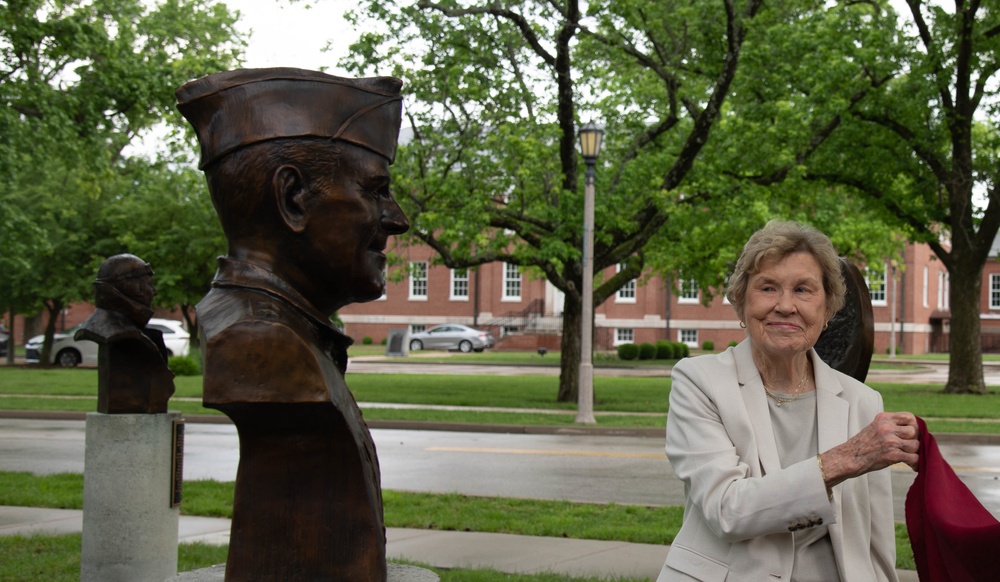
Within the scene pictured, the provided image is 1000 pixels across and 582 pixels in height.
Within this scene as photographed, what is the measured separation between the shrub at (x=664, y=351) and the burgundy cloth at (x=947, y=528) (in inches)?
1714

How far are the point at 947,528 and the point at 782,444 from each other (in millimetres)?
476

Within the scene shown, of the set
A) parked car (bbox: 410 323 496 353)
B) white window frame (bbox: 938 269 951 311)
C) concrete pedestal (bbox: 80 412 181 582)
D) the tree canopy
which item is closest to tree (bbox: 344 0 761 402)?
the tree canopy

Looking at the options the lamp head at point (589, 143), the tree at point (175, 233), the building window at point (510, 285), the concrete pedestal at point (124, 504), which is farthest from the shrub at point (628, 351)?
the concrete pedestal at point (124, 504)

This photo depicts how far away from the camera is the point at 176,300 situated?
31.5 metres

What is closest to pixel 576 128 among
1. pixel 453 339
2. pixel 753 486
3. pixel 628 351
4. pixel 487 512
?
pixel 487 512

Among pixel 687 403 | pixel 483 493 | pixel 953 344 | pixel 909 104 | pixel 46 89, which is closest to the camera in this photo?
pixel 687 403

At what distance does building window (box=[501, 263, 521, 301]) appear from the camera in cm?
5694

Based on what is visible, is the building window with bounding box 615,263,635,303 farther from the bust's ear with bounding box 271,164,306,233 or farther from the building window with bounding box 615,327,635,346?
the bust's ear with bounding box 271,164,306,233

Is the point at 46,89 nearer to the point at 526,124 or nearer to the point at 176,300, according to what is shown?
the point at 526,124

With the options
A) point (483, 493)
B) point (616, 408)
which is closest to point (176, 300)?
point (616, 408)

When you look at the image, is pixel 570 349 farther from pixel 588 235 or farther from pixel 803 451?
pixel 803 451

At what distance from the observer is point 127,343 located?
6.64 meters

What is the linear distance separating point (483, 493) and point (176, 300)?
74.9 ft

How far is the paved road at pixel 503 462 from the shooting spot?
1102 cm
